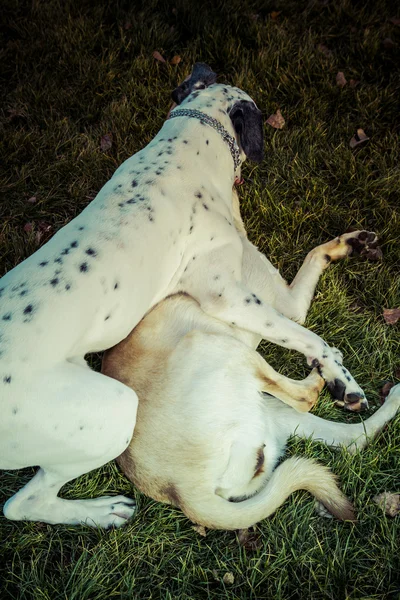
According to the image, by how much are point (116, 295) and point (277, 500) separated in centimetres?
121

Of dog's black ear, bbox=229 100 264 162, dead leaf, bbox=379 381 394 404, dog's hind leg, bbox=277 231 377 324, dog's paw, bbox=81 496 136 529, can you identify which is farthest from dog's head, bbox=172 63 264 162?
dog's paw, bbox=81 496 136 529

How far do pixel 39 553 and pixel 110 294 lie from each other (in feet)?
4.38

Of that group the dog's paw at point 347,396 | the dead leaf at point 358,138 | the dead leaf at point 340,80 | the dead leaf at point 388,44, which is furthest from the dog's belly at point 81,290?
the dead leaf at point 388,44

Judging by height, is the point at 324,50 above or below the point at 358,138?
above

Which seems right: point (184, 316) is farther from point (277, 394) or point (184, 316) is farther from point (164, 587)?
point (164, 587)

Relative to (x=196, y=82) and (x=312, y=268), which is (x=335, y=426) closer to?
(x=312, y=268)

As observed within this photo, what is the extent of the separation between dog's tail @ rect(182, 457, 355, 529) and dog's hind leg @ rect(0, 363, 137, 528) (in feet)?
1.63

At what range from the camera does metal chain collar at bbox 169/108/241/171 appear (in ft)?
10.9

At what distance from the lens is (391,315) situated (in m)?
3.42

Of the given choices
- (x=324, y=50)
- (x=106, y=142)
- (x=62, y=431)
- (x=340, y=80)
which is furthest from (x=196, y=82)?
(x=62, y=431)

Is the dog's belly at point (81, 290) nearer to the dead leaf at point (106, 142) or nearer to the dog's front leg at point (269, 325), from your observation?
the dog's front leg at point (269, 325)

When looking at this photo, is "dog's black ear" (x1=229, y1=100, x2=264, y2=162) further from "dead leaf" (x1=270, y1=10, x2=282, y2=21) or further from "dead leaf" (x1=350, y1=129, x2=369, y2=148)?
"dead leaf" (x1=270, y1=10, x2=282, y2=21)

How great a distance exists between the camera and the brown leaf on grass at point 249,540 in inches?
Answer: 105

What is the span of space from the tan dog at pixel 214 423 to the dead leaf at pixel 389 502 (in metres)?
0.17
